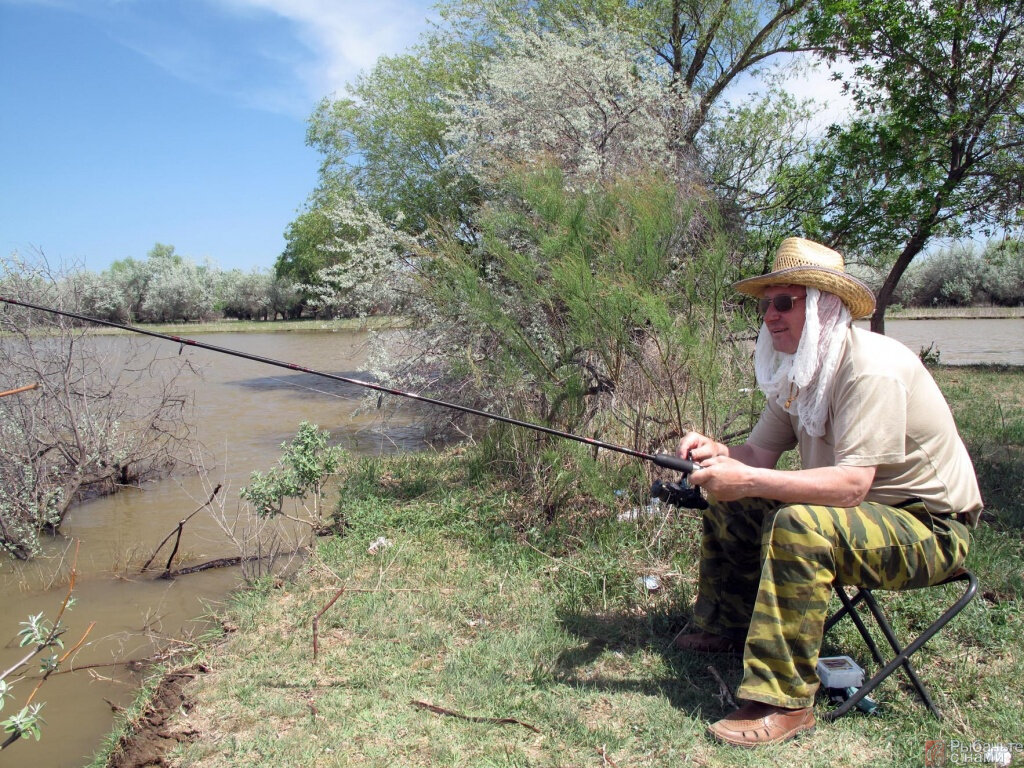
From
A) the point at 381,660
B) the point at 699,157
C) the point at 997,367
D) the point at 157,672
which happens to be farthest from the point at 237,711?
the point at 997,367

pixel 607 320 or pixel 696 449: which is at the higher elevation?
pixel 607 320

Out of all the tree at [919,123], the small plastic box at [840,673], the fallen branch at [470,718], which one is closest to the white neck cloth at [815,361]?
the small plastic box at [840,673]

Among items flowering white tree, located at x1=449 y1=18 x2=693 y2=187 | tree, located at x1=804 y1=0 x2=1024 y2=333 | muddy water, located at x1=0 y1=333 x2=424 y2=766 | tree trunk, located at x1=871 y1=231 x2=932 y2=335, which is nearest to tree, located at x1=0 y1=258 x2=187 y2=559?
muddy water, located at x1=0 y1=333 x2=424 y2=766

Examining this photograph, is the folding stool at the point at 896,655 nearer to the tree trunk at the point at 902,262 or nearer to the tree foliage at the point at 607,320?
the tree foliage at the point at 607,320

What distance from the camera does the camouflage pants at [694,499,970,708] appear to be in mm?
2396

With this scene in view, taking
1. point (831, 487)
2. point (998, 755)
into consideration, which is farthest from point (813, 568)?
point (998, 755)

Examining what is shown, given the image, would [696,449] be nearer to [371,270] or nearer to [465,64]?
[371,270]

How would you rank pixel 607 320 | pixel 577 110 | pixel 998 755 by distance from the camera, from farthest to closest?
pixel 577 110 < pixel 607 320 < pixel 998 755

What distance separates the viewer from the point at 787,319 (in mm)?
2703

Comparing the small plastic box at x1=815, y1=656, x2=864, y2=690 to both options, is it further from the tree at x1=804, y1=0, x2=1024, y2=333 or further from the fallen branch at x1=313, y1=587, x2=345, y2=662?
the tree at x1=804, y1=0, x2=1024, y2=333

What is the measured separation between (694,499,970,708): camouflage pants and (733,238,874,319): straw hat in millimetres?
717

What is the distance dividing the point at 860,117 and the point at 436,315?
26.5 ft

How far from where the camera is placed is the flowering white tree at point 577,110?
898 centimetres

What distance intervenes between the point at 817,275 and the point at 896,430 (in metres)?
0.59
